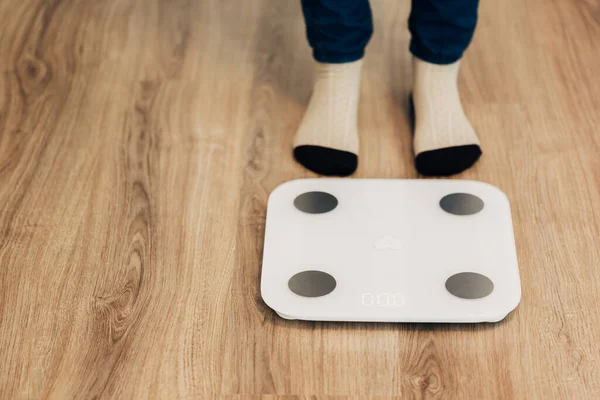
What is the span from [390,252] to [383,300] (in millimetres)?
81

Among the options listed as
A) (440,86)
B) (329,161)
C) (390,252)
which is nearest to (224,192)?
(329,161)

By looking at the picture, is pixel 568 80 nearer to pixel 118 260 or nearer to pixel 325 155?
pixel 325 155

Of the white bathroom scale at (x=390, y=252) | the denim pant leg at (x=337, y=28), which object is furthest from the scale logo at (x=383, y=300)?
the denim pant leg at (x=337, y=28)

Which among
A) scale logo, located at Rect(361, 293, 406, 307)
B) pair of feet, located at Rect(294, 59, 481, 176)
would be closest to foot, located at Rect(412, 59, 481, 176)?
pair of feet, located at Rect(294, 59, 481, 176)

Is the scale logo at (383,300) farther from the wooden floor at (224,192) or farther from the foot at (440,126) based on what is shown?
the foot at (440,126)

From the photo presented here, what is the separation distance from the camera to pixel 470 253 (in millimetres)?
880

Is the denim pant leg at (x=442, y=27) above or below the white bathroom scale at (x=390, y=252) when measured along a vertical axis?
above

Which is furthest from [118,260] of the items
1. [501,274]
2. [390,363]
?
[501,274]

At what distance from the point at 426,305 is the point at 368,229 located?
14 centimetres

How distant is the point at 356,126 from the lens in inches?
41.8

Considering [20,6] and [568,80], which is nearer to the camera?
[568,80]

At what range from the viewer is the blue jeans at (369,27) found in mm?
939

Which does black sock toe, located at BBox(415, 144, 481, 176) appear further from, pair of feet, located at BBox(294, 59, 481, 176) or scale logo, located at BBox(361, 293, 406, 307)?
scale logo, located at BBox(361, 293, 406, 307)

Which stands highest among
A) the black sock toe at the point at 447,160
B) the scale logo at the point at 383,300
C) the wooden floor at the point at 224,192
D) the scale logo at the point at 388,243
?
the black sock toe at the point at 447,160
